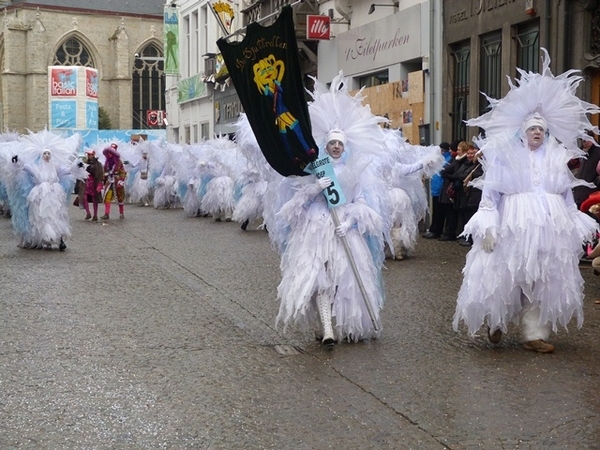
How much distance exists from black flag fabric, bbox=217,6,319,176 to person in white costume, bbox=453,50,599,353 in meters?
1.41

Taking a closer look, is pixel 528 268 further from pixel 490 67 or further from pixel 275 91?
pixel 490 67

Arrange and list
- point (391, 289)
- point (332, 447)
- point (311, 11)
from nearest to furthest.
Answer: point (332, 447), point (391, 289), point (311, 11)

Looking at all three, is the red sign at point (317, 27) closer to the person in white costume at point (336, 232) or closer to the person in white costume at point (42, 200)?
the person in white costume at point (42, 200)

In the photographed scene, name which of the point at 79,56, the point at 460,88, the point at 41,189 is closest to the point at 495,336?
the point at 41,189

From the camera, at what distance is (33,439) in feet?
19.3

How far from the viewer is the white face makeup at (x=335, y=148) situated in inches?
352

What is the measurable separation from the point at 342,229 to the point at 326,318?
69 centimetres

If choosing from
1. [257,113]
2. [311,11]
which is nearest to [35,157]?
[257,113]

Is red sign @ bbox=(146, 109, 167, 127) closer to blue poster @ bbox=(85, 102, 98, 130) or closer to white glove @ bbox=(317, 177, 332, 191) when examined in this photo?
blue poster @ bbox=(85, 102, 98, 130)

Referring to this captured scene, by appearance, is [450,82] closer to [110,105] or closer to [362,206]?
[362,206]

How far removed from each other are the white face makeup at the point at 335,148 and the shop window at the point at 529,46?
12.1 meters

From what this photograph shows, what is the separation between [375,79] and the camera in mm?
29312

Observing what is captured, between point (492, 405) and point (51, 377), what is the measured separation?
2876mm

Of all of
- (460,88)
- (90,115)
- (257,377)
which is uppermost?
(90,115)
